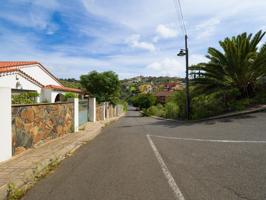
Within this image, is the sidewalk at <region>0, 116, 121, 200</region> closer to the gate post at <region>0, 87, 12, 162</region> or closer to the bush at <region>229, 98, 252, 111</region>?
the gate post at <region>0, 87, 12, 162</region>

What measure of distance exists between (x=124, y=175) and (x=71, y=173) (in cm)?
124

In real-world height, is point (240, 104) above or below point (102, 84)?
below

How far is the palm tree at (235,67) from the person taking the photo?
18.2m

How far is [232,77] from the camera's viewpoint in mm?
19438

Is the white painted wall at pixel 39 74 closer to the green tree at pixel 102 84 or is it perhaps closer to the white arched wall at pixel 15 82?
the white arched wall at pixel 15 82

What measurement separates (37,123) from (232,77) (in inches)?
583

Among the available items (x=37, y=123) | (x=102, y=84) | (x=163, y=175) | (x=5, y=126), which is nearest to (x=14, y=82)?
(x=37, y=123)

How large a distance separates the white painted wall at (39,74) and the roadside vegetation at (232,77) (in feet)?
49.2

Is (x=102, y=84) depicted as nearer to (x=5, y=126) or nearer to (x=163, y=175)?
(x=5, y=126)

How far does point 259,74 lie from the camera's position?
18.8 meters

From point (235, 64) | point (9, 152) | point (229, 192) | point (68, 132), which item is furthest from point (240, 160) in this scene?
point (235, 64)

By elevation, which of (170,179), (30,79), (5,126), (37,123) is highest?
(30,79)

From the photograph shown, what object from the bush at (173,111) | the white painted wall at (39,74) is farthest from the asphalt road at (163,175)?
the bush at (173,111)

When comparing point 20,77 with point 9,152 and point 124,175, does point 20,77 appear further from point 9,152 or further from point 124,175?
point 124,175
